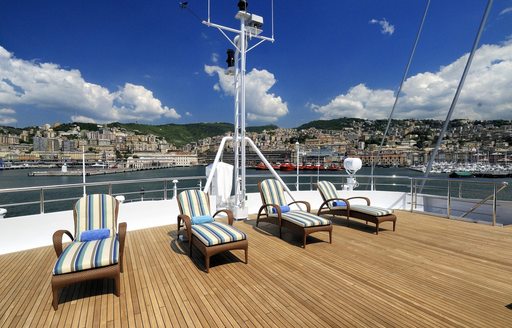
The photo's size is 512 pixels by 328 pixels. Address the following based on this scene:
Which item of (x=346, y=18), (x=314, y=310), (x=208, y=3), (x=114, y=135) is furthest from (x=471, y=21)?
(x=114, y=135)

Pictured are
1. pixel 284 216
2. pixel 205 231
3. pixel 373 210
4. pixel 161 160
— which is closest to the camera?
pixel 205 231

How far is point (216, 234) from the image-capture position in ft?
10.5

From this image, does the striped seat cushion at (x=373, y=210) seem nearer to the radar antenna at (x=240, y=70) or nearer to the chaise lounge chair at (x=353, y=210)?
the chaise lounge chair at (x=353, y=210)

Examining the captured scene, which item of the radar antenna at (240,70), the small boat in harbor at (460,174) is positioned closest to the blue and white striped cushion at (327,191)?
the radar antenna at (240,70)

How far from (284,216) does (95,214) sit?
2.80 meters

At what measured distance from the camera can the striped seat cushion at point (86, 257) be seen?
230 cm

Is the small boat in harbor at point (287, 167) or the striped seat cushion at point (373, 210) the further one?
the small boat in harbor at point (287, 167)

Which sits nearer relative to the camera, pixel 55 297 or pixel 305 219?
pixel 55 297

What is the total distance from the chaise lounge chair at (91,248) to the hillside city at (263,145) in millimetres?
33115

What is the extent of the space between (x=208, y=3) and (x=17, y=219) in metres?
4.97

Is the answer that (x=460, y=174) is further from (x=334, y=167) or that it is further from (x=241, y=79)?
(x=241, y=79)

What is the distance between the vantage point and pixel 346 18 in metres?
10.5

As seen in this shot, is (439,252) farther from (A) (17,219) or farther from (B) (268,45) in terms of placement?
(A) (17,219)

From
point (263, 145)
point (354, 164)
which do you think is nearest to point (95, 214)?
point (354, 164)
